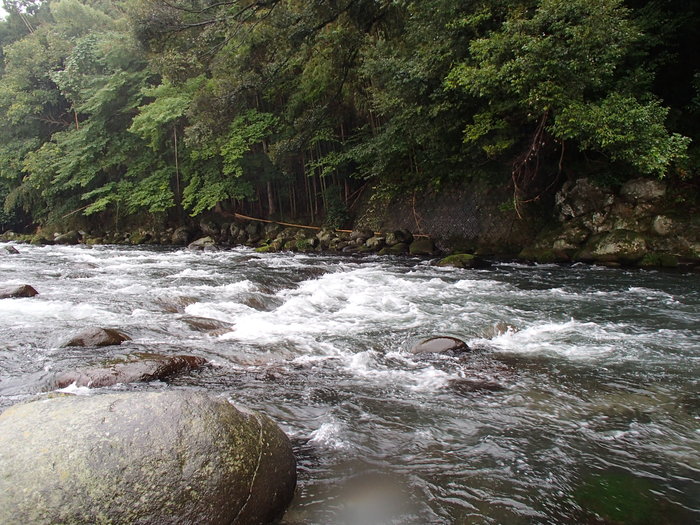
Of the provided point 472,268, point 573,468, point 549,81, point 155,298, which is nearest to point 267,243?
point 472,268

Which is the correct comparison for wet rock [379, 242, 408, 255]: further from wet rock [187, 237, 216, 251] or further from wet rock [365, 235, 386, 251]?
wet rock [187, 237, 216, 251]

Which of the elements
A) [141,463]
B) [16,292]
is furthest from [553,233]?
[16,292]

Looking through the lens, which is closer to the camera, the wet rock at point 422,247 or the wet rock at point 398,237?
the wet rock at point 422,247

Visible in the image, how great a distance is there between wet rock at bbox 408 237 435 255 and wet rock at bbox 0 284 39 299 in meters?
10.6

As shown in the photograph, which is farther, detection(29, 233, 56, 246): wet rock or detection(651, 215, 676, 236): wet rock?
detection(29, 233, 56, 246): wet rock

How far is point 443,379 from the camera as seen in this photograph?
15.1 ft

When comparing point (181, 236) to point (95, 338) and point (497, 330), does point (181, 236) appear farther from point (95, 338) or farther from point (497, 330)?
point (497, 330)

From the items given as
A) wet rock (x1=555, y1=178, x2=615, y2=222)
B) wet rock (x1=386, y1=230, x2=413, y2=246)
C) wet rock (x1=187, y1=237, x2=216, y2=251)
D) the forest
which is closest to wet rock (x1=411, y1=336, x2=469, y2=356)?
the forest

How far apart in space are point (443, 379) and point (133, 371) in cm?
320

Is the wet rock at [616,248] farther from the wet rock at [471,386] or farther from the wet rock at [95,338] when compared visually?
the wet rock at [95,338]

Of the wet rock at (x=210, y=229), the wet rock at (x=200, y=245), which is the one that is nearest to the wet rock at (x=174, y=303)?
the wet rock at (x=200, y=245)

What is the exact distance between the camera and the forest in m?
9.27

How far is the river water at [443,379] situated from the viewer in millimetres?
2854

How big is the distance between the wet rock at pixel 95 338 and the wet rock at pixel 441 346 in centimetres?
376
